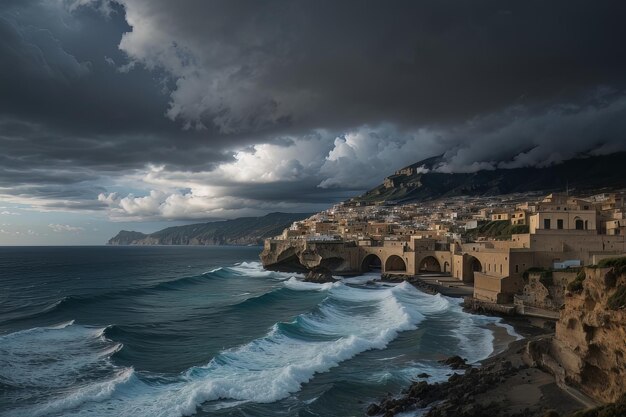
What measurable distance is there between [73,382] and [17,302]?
78.3ft

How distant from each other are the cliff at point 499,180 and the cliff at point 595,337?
127m

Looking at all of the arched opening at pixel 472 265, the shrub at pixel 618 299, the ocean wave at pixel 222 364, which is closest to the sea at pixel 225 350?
the ocean wave at pixel 222 364

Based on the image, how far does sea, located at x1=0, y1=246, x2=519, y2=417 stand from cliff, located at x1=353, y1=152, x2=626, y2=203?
119 meters

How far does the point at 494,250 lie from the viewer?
3588 centimetres

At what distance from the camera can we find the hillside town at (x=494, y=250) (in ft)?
101

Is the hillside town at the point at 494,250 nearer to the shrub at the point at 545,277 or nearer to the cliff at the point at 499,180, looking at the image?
the shrub at the point at 545,277

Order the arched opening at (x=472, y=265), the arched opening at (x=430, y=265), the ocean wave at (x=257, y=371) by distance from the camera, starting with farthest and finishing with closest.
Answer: the arched opening at (x=430, y=265), the arched opening at (x=472, y=265), the ocean wave at (x=257, y=371)

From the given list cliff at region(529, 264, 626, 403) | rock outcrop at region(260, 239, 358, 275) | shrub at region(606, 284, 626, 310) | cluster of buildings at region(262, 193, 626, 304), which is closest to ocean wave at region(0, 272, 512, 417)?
Result: cliff at region(529, 264, 626, 403)

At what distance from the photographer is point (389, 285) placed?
43562mm

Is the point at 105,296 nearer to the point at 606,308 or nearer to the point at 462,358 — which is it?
the point at 462,358

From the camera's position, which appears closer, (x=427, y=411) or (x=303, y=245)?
(x=427, y=411)

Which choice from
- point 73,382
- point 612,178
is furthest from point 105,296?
point 612,178

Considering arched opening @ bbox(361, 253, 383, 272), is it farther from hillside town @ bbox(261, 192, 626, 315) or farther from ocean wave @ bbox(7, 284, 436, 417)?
ocean wave @ bbox(7, 284, 436, 417)

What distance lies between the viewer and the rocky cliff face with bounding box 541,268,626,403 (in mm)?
12453
